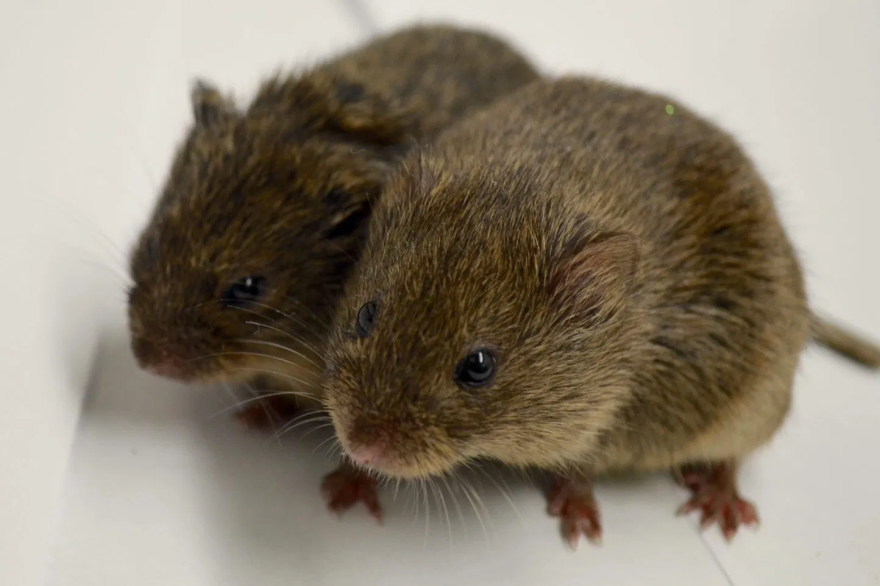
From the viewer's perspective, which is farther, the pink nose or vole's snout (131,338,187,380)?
vole's snout (131,338,187,380)

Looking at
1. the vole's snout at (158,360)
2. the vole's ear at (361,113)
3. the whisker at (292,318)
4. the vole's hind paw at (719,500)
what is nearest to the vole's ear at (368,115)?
the vole's ear at (361,113)

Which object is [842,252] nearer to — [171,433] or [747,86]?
[747,86]

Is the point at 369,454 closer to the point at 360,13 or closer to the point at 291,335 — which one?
the point at 291,335

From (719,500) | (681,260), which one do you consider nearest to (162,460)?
(681,260)

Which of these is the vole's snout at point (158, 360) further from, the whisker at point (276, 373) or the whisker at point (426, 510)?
the whisker at point (426, 510)

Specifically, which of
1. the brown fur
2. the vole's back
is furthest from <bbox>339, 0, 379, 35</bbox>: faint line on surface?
the vole's back

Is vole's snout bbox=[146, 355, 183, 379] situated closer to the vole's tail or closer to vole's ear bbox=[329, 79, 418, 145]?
vole's ear bbox=[329, 79, 418, 145]

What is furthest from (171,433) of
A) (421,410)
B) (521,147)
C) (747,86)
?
(747,86)
